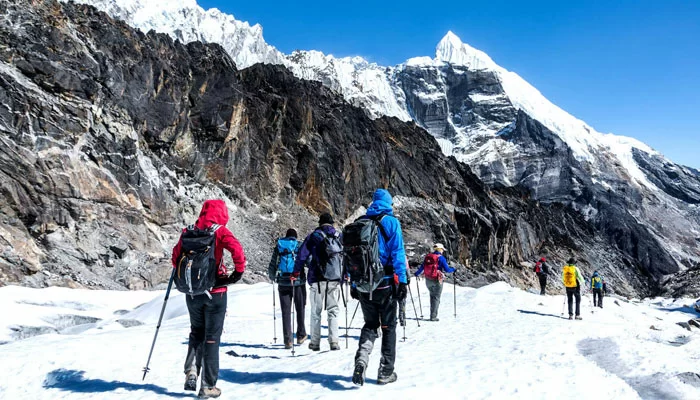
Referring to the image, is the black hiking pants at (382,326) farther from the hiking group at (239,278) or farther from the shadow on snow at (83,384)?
the shadow on snow at (83,384)

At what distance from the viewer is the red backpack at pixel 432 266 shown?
12180 mm

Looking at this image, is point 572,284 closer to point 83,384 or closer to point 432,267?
point 432,267

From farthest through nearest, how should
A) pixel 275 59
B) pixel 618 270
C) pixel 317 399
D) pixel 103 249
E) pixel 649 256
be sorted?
1. pixel 275 59
2. pixel 649 256
3. pixel 618 270
4. pixel 103 249
5. pixel 317 399

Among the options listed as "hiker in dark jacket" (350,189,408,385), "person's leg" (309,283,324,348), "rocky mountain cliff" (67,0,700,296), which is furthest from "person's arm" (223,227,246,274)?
"rocky mountain cliff" (67,0,700,296)

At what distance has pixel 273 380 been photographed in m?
6.01

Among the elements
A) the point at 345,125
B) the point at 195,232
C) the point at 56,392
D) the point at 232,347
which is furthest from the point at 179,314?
the point at 345,125

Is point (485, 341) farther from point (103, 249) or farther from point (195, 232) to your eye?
point (103, 249)

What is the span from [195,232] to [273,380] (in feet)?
7.26

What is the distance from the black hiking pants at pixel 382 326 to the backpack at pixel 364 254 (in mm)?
170

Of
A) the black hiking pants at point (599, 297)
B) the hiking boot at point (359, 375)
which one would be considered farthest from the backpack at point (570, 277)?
the hiking boot at point (359, 375)

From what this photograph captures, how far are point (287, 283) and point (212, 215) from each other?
11.0ft

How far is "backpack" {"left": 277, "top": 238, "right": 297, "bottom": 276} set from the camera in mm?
8422

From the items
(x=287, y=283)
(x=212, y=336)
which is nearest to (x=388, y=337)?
(x=212, y=336)

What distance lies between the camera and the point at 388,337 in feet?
18.3
